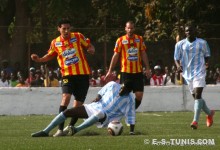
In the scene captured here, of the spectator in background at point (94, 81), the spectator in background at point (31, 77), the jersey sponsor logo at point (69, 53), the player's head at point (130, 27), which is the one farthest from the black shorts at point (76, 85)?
the spectator in background at point (94, 81)

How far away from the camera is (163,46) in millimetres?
28531

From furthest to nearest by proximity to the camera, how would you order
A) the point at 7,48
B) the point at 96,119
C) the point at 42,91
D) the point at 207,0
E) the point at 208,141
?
1. the point at 207,0
2. the point at 7,48
3. the point at 42,91
4. the point at 96,119
5. the point at 208,141

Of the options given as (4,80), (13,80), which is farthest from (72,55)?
(13,80)

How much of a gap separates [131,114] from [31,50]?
12.1 meters

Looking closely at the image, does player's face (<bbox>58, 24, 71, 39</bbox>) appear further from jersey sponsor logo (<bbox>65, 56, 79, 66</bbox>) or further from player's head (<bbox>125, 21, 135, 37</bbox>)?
player's head (<bbox>125, 21, 135, 37</bbox>)

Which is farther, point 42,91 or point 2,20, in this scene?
point 2,20

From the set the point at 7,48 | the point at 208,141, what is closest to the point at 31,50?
the point at 7,48

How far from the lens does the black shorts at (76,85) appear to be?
15523 mm

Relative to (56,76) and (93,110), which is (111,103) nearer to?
(93,110)

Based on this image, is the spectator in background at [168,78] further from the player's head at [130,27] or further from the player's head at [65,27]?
the player's head at [65,27]

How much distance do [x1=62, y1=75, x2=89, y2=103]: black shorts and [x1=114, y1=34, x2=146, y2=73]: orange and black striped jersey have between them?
2.49 metres

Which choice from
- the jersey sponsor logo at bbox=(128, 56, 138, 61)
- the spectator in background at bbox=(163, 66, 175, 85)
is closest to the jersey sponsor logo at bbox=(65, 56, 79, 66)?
the jersey sponsor logo at bbox=(128, 56, 138, 61)

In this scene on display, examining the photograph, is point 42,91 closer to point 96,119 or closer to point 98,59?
point 98,59

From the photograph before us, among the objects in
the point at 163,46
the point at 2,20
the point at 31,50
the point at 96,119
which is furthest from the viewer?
the point at 2,20
